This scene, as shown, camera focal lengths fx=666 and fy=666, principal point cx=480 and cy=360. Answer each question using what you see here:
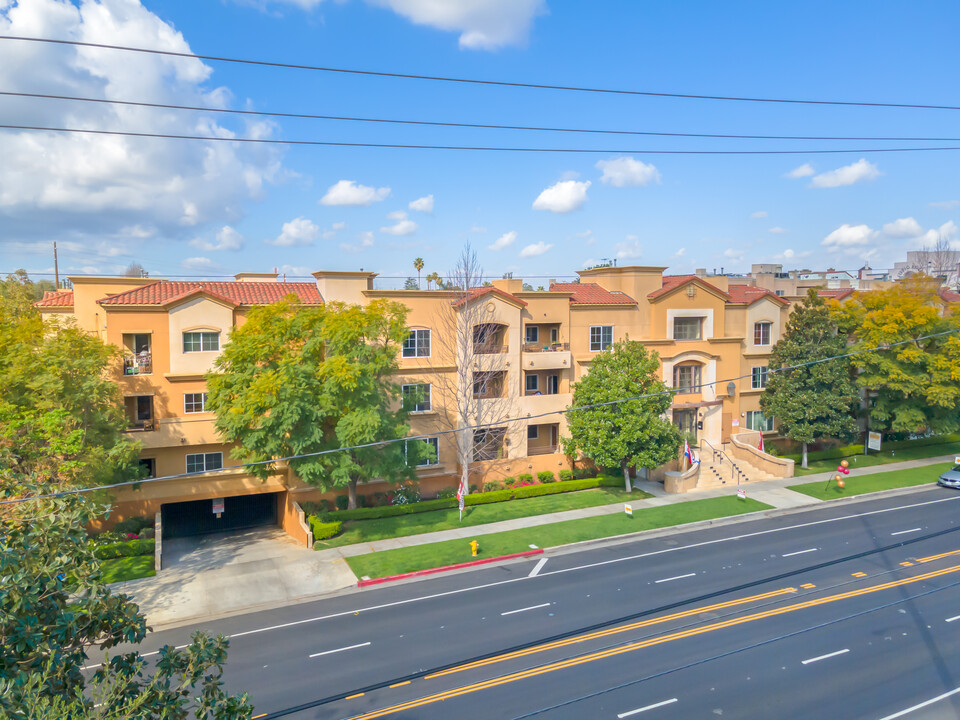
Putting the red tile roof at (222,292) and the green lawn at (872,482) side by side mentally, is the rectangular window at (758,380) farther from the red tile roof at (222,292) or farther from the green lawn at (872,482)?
the red tile roof at (222,292)

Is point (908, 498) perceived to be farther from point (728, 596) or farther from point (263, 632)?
point (263, 632)

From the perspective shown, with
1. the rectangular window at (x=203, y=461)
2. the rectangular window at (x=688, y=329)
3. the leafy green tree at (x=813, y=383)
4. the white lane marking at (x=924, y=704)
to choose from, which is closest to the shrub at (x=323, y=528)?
the rectangular window at (x=203, y=461)

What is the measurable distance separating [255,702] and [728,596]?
14.6 metres

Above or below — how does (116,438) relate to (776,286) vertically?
below

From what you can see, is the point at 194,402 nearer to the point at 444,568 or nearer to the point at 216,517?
the point at 216,517

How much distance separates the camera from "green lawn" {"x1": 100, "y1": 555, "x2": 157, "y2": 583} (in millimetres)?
25125

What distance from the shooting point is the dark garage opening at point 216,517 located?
3281 cm

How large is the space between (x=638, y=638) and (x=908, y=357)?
3037 centimetres

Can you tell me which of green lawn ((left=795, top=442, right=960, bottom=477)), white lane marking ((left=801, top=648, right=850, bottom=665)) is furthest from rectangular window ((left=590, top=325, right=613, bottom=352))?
white lane marking ((left=801, top=648, right=850, bottom=665))

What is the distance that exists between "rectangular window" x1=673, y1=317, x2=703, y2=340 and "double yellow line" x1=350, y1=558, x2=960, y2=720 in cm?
1987

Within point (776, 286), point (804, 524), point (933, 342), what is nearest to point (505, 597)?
point (804, 524)

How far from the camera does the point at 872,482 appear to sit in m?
37.4

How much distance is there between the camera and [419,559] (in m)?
26.4

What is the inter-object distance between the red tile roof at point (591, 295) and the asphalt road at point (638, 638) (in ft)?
51.3
